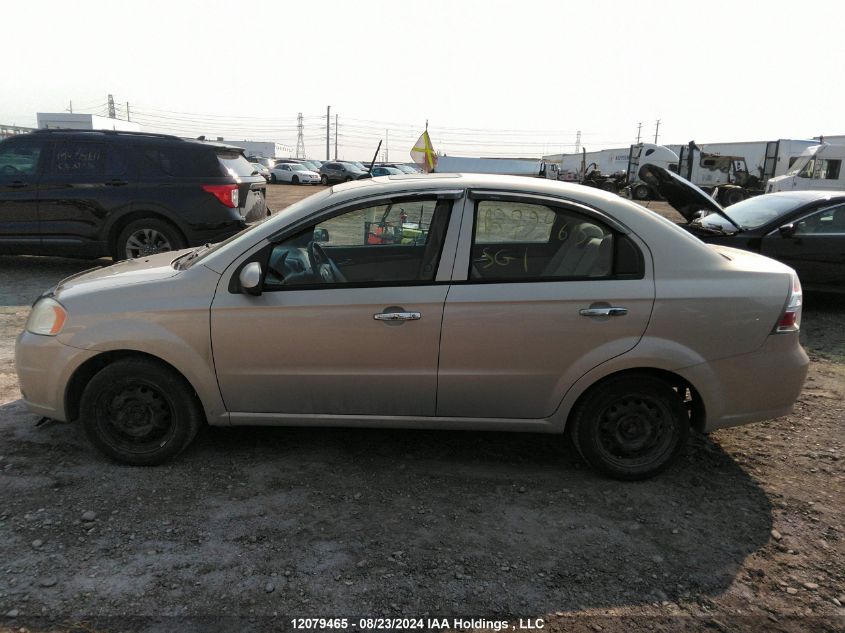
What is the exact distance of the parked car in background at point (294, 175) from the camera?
41.5m

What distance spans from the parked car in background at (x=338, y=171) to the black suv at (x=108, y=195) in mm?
34202

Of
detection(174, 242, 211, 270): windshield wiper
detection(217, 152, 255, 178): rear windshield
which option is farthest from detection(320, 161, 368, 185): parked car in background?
detection(174, 242, 211, 270): windshield wiper

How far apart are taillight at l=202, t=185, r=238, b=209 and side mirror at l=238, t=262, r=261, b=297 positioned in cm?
512

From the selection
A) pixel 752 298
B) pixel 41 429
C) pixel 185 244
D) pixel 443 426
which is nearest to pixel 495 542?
pixel 443 426

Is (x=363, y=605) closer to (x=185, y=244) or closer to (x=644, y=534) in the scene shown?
(x=644, y=534)

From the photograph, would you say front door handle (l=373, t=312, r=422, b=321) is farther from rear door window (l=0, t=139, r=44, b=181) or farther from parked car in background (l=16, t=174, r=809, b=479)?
rear door window (l=0, t=139, r=44, b=181)

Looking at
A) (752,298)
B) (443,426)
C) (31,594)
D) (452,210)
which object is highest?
(452,210)

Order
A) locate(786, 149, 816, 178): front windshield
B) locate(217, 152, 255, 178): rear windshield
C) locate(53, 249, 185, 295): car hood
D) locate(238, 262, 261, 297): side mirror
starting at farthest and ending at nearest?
locate(786, 149, 816, 178): front windshield < locate(217, 152, 255, 178): rear windshield < locate(53, 249, 185, 295): car hood < locate(238, 262, 261, 297): side mirror

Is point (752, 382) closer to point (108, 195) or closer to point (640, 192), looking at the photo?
point (108, 195)

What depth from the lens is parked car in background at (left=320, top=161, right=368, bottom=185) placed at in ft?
137

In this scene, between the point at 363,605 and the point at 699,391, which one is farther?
the point at 699,391

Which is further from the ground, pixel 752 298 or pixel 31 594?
pixel 752 298

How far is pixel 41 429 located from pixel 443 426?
2.62m

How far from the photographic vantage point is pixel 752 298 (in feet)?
10.7
